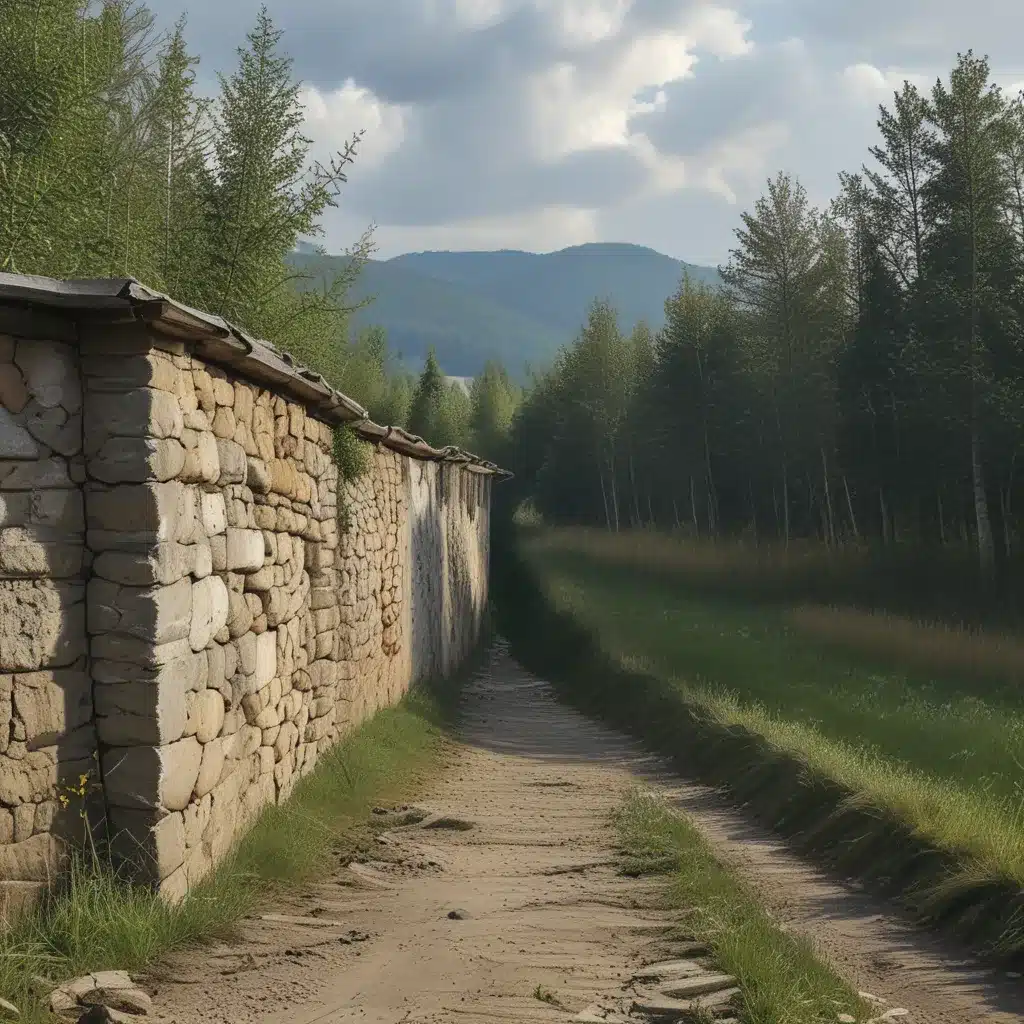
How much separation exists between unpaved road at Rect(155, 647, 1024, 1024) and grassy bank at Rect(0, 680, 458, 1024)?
188 mm

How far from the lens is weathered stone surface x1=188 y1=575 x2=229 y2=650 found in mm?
6102

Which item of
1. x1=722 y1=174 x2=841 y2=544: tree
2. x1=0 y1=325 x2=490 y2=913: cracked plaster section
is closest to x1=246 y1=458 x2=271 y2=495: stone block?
x1=0 y1=325 x2=490 y2=913: cracked plaster section

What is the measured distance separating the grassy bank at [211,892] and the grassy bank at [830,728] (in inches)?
131

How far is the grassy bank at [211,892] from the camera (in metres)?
4.85

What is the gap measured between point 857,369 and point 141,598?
29633 mm

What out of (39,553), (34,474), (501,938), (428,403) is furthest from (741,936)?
(428,403)

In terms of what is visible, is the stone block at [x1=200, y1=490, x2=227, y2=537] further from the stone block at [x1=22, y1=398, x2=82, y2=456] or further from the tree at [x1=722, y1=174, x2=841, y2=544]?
the tree at [x1=722, y1=174, x2=841, y2=544]

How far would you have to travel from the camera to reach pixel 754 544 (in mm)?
35625

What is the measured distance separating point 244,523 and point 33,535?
1.95 metres

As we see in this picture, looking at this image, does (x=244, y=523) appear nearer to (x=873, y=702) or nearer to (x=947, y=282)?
(x=873, y=702)

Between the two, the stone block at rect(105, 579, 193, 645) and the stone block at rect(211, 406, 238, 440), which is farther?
the stone block at rect(211, 406, 238, 440)

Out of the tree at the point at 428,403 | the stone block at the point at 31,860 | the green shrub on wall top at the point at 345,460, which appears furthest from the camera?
the tree at the point at 428,403

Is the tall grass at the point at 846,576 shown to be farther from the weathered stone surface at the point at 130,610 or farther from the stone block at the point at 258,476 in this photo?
the weathered stone surface at the point at 130,610

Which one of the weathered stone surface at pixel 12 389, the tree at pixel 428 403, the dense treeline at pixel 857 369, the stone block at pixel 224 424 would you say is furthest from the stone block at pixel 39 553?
the tree at pixel 428 403
